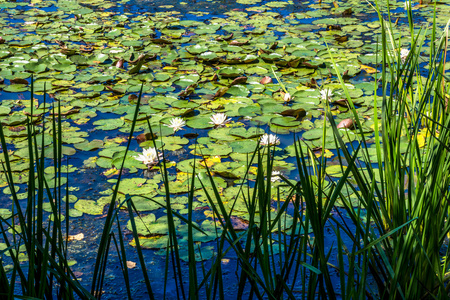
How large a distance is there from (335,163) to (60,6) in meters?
4.39

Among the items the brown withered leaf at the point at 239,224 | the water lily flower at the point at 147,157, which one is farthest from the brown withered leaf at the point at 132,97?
the brown withered leaf at the point at 239,224

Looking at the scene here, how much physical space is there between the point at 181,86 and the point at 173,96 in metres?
0.19

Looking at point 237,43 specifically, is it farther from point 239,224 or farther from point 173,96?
point 239,224

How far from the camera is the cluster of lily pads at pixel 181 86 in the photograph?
2176 millimetres

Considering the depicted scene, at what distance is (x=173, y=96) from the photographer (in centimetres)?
297

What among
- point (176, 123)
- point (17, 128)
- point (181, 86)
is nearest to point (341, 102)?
point (176, 123)

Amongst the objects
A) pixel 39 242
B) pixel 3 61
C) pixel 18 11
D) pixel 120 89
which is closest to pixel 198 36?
pixel 120 89

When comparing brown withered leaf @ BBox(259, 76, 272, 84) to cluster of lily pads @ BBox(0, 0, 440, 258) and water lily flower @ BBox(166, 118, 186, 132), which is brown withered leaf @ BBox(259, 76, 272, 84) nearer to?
cluster of lily pads @ BBox(0, 0, 440, 258)

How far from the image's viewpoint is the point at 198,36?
13.8 feet

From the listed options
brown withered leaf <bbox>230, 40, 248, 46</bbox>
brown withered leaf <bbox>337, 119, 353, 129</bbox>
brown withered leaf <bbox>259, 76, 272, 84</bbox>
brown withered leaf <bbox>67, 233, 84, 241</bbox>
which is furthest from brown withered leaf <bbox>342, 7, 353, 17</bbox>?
brown withered leaf <bbox>67, 233, 84, 241</bbox>

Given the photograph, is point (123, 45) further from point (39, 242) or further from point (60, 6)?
point (39, 242)

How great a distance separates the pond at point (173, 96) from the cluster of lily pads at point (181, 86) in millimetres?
11

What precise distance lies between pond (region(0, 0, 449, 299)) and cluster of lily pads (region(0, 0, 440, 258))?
11 mm

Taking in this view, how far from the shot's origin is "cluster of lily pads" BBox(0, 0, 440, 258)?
2.18m
